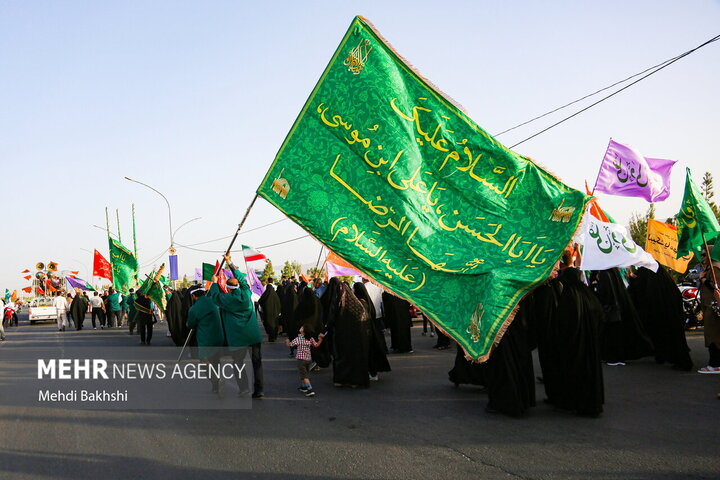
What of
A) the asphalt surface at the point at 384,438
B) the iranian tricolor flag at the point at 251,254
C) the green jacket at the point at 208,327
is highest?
the iranian tricolor flag at the point at 251,254

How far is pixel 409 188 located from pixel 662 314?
6394mm

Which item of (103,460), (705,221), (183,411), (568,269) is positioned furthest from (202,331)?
(705,221)

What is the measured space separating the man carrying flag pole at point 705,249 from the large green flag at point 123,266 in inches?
672

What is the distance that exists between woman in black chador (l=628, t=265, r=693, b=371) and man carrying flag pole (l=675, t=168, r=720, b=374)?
421mm

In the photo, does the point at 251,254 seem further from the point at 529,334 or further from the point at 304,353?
the point at 529,334

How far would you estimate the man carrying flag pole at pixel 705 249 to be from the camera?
24.9 feet

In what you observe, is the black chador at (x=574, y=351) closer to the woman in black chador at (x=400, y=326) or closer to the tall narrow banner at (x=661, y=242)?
the woman in black chador at (x=400, y=326)

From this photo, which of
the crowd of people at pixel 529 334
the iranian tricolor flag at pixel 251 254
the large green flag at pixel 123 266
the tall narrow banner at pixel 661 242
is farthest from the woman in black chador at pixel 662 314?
the large green flag at pixel 123 266

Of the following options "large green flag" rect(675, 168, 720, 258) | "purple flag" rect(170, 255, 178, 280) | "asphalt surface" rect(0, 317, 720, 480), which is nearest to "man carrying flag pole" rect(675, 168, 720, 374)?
"large green flag" rect(675, 168, 720, 258)

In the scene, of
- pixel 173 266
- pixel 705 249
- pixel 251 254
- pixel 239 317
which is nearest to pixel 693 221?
pixel 705 249

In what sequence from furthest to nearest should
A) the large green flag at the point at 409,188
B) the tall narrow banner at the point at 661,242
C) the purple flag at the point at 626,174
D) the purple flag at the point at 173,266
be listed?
the purple flag at the point at 173,266
the tall narrow banner at the point at 661,242
the purple flag at the point at 626,174
the large green flag at the point at 409,188

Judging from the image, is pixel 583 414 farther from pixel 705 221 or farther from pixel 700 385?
pixel 705 221

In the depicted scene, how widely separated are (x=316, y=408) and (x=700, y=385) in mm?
4913

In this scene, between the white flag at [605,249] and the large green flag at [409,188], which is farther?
the white flag at [605,249]
